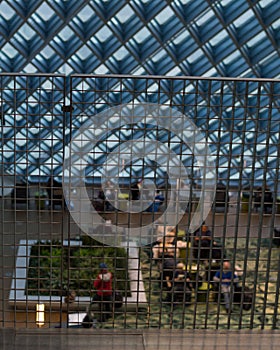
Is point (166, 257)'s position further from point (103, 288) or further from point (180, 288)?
point (103, 288)

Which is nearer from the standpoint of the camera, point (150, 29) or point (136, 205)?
point (136, 205)

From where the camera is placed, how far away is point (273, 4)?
738 inches

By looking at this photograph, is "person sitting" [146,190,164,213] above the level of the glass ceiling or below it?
below

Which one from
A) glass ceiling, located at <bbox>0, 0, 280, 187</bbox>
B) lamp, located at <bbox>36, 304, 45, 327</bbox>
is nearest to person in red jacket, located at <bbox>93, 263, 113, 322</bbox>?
lamp, located at <bbox>36, 304, 45, 327</bbox>

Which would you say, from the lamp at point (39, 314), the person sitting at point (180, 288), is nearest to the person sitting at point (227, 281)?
the person sitting at point (180, 288)

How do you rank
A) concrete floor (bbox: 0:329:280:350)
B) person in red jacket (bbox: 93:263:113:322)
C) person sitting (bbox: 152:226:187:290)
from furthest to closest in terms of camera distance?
concrete floor (bbox: 0:329:280:350) < person in red jacket (bbox: 93:263:113:322) < person sitting (bbox: 152:226:187:290)

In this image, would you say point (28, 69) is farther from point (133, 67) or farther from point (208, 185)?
point (208, 185)

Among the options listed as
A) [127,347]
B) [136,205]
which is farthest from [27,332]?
[136,205]

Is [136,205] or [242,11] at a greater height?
[242,11]

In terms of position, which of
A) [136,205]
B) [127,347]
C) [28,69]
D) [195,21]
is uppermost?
[195,21]

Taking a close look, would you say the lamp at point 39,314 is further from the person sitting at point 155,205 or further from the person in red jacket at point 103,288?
the person sitting at point 155,205

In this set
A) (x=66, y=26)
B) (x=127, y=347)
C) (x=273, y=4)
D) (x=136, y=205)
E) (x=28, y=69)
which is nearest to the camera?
(x=127, y=347)

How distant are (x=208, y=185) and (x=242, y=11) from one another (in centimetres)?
1422

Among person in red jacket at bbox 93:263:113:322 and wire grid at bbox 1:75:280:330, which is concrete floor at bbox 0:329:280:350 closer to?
wire grid at bbox 1:75:280:330
